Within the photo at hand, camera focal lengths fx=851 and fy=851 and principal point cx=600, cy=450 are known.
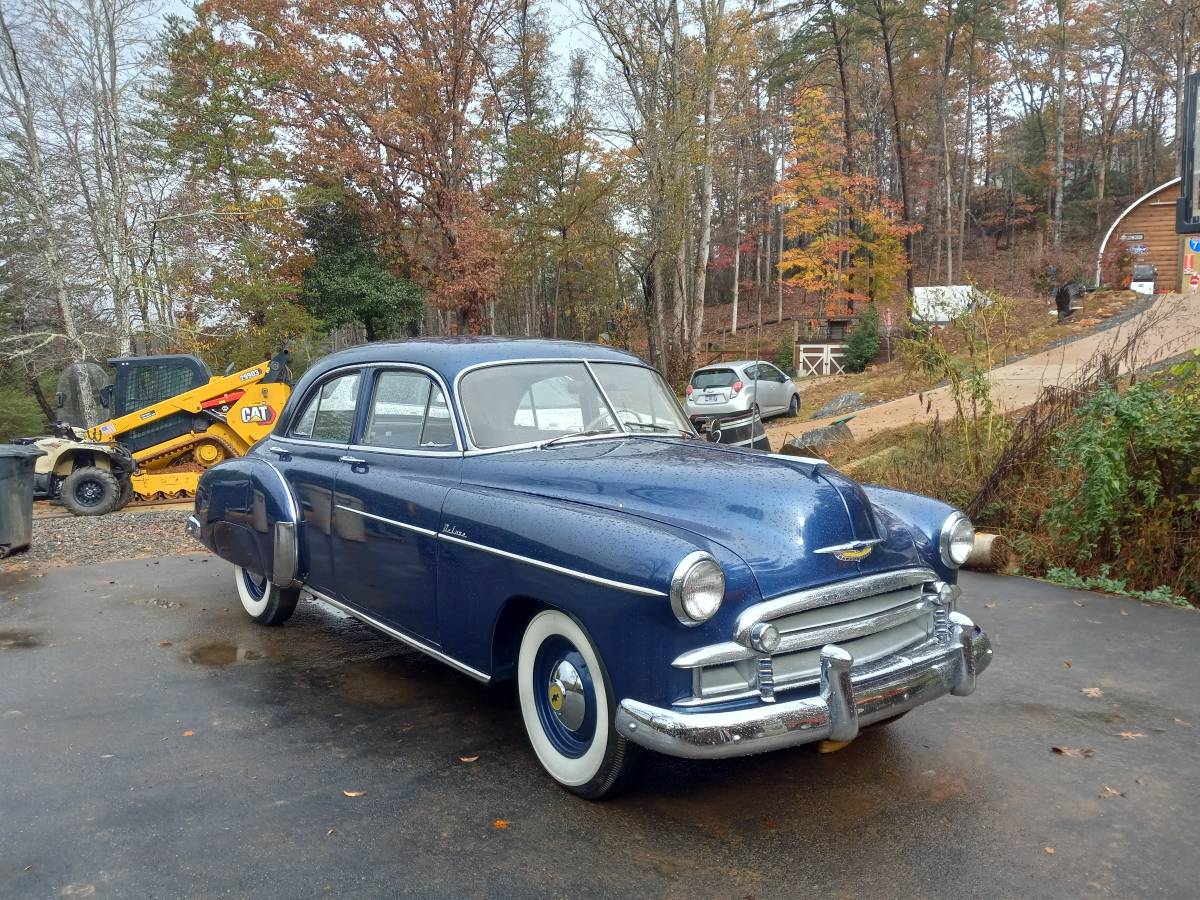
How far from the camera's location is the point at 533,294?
1545 inches

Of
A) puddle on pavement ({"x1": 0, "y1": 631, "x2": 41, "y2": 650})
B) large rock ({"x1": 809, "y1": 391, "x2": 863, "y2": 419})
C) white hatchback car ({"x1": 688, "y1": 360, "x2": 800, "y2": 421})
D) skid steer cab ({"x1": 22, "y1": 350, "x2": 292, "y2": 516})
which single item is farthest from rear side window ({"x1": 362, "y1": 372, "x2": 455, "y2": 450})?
large rock ({"x1": 809, "y1": 391, "x2": 863, "y2": 419})

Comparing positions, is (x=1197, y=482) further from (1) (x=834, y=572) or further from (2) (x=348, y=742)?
(2) (x=348, y=742)

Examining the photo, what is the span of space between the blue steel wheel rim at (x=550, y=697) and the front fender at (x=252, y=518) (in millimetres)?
2018

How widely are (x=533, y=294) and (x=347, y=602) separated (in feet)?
117

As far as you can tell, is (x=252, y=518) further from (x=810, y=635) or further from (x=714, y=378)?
(x=714, y=378)

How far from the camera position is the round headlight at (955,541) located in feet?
12.4

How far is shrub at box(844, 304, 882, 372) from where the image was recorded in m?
26.0

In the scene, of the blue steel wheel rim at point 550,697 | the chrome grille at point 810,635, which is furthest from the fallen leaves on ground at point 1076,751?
the blue steel wheel rim at point 550,697

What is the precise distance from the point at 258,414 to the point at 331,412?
878cm

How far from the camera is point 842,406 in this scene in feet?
57.0

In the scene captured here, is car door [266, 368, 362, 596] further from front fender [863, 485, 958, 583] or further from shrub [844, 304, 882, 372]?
shrub [844, 304, 882, 372]

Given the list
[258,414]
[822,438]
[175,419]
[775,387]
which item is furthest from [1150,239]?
[175,419]

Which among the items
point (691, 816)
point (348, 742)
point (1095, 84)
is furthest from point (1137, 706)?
point (1095, 84)

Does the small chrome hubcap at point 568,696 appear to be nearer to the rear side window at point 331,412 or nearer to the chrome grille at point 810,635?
the chrome grille at point 810,635
